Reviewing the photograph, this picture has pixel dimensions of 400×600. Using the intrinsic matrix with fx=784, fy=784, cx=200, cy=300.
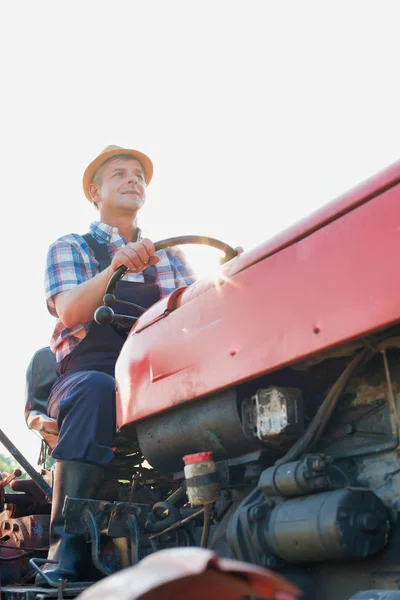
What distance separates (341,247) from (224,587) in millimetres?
770

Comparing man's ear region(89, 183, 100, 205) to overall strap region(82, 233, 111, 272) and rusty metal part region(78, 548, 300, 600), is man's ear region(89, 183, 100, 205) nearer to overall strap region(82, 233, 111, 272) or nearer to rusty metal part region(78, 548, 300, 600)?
overall strap region(82, 233, 111, 272)

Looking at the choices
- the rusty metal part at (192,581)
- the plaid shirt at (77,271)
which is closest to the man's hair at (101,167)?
the plaid shirt at (77,271)

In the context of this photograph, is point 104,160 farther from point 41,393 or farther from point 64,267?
point 41,393

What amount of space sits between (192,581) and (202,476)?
3.07 ft

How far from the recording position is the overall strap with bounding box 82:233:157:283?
125 inches

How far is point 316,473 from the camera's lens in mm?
1736

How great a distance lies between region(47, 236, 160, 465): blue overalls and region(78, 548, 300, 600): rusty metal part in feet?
4.90

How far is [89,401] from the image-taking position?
261 cm

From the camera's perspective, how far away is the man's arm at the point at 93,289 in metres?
2.57

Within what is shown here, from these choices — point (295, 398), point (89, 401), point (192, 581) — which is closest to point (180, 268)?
point (89, 401)

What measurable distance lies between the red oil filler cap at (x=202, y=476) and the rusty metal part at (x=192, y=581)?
2.92 ft

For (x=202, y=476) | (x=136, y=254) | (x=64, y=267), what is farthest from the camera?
(x=64, y=267)

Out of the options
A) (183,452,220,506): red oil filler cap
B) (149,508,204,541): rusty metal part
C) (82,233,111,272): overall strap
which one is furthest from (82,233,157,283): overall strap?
(183,452,220,506): red oil filler cap

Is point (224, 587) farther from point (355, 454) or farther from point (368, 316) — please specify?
point (355, 454)
